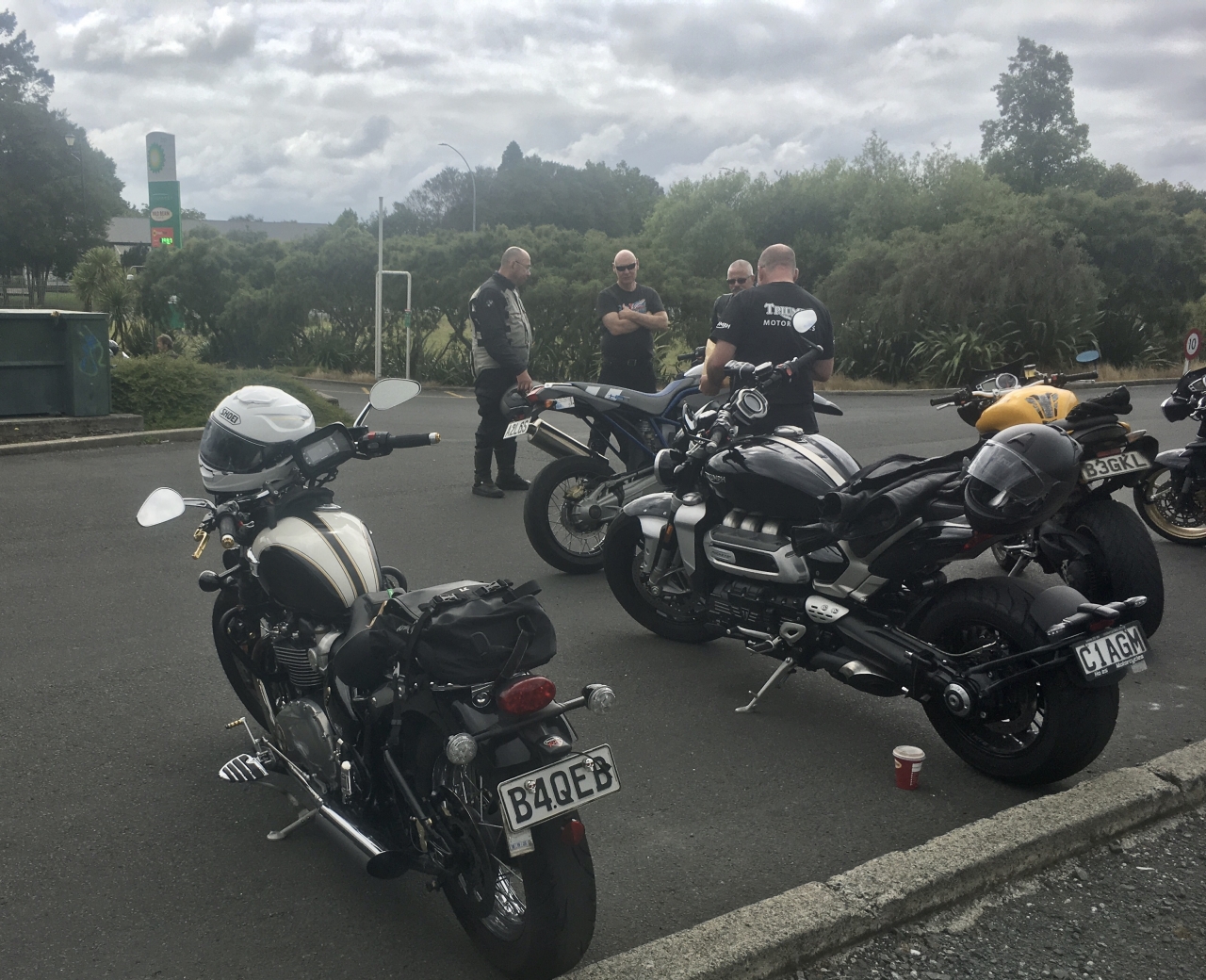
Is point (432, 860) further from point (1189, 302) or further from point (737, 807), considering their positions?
point (1189, 302)

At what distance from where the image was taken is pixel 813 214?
37.5 metres

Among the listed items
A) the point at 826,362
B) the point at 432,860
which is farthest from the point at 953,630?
the point at 826,362

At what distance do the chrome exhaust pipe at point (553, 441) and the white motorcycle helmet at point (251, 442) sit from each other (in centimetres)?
333

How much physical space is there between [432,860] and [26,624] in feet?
12.5

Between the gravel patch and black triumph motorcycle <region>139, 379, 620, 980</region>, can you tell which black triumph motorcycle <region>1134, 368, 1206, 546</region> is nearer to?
the gravel patch

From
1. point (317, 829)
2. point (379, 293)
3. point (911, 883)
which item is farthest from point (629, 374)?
point (379, 293)

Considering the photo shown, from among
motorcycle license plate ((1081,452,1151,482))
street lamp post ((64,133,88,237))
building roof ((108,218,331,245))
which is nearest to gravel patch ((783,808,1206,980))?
motorcycle license plate ((1081,452,1151,482))

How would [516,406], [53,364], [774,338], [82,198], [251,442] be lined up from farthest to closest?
[82,198], [53,364], [516,406], [774,338], [251,442]

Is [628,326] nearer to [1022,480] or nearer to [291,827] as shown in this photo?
[1022,480]

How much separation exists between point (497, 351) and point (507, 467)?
983 millimetres

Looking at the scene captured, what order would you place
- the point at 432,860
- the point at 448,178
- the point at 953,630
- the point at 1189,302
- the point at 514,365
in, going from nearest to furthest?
the point at 432,860
the point at 953,630
the point at 514,365
the point at 1189,302
the point at 448,178

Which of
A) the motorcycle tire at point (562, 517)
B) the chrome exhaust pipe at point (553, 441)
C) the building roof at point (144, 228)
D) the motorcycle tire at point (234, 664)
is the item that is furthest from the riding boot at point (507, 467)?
the building roof at point (144, 228)

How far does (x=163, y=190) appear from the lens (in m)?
29.0

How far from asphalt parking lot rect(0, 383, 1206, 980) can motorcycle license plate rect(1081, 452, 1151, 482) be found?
90cm
